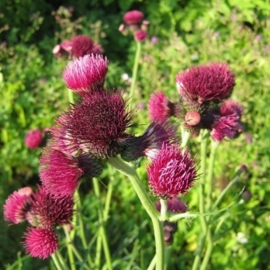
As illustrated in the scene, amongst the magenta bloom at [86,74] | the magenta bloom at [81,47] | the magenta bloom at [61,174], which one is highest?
the magenta bloom at [81,47]

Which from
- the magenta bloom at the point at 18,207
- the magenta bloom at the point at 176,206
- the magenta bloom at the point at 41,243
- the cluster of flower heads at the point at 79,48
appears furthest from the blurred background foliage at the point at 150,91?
the cluster of flower heads at the point at 79,48

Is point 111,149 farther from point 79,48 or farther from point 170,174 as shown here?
point 79,48

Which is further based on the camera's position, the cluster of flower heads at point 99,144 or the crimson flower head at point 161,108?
the crimson flower head at point 161,108

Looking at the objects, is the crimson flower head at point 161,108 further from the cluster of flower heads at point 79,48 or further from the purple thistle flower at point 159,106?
the cluster of flower heads at point 79,48

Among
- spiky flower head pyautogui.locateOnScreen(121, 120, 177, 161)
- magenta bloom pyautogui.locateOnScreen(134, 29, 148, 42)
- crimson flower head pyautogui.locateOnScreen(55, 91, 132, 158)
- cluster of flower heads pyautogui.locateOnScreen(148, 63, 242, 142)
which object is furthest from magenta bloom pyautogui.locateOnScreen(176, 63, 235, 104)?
magenta bloom pyautogui.locateOnScreen(134, 29, 148, 42)

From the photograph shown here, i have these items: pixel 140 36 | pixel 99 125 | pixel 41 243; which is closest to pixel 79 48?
pixel 140 36

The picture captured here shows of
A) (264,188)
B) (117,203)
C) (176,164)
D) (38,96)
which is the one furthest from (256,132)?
(176,164)
